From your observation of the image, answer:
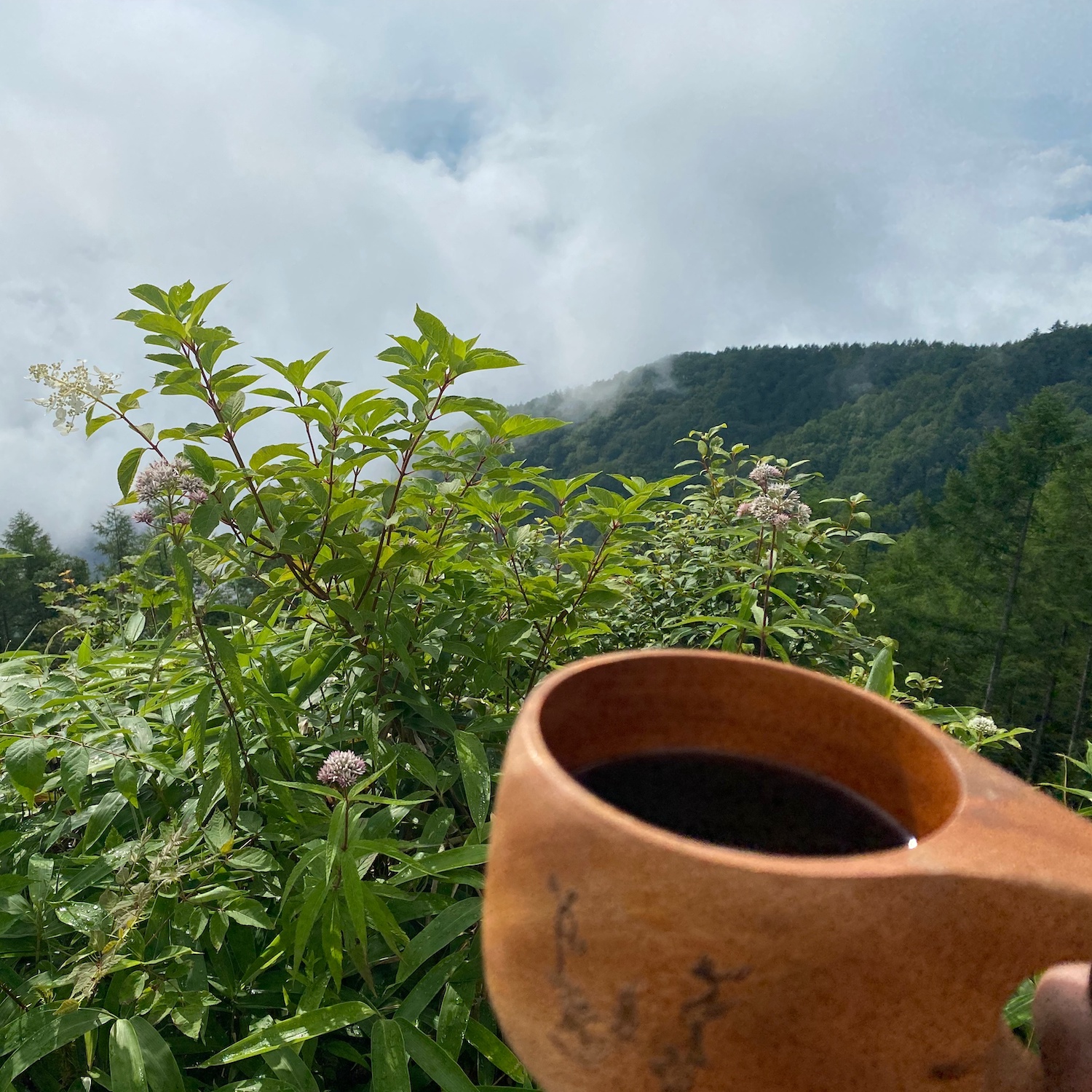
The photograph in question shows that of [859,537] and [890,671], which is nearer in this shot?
[890,671]

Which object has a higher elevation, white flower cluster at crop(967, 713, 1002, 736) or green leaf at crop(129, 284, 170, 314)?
green leaf at crop(129, 284, 170, 314)

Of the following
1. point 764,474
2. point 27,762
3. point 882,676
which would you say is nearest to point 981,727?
point 882,676

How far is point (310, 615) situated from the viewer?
110cm

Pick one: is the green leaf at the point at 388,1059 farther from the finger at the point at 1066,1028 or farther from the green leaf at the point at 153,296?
the green leaf at the point at 153,296

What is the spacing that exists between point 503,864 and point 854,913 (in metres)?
0.16

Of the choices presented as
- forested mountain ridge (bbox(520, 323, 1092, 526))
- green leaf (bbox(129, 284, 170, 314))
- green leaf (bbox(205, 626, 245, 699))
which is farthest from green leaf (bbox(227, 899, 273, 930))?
forested mountain ridge (bbox(520, 323, 1092, 526))

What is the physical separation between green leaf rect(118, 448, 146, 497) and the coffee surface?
762 mm

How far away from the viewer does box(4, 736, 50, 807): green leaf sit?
2.77 ft

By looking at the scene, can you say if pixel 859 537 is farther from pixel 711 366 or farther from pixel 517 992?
pixel 711 366

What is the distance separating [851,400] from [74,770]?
191 ft

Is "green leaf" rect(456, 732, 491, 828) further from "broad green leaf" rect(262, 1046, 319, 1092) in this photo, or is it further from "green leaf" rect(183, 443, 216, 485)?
"green leaf" rect(183, 443, 216, 485)

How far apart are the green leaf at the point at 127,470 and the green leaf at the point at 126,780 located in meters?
0.33

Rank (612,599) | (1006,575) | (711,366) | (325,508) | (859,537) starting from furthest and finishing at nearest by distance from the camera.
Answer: (711,366) < (1006,575) < (859,537) < (612,599) < (325,508)

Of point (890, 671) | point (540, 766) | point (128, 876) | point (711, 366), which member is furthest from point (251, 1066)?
point (711, 366)
